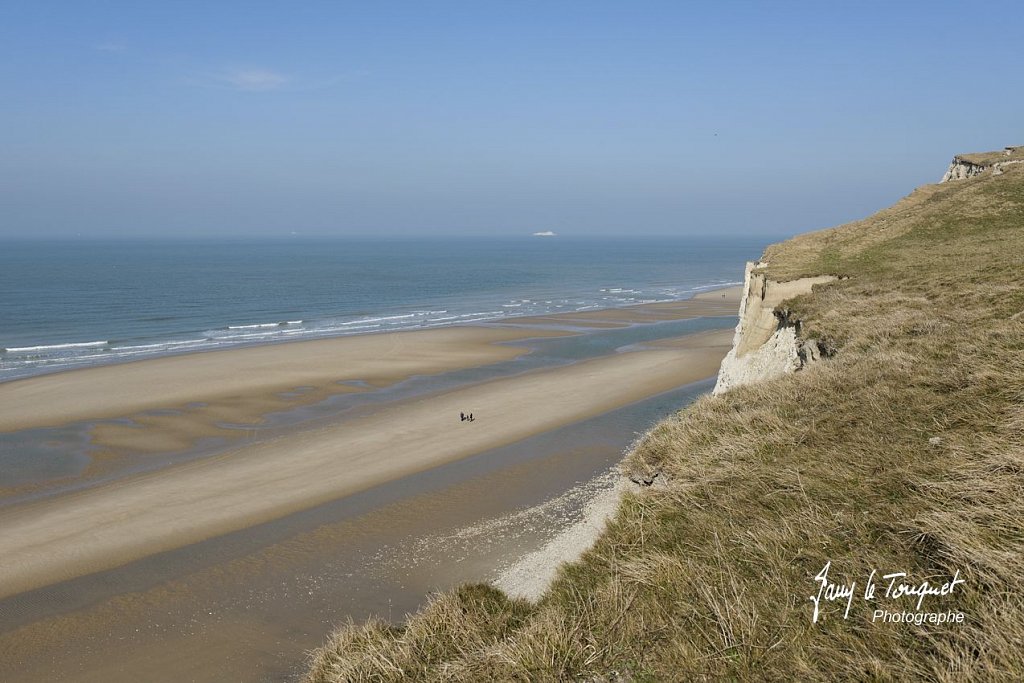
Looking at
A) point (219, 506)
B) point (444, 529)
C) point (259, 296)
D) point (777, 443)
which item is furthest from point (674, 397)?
point (259, 296)

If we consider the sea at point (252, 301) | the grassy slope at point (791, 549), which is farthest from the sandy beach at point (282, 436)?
the grassy slope at point (791, 549)

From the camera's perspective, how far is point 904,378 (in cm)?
928

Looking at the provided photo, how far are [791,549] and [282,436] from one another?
19.7 m

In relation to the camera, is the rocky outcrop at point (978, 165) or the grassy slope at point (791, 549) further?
→ the rocky outcrop at point (978, 165)

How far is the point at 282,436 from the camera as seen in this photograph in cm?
2242

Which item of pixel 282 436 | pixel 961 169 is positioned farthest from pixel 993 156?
pixel 282 436

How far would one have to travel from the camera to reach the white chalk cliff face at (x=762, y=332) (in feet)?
59.0

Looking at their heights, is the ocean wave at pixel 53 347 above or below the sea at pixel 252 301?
below

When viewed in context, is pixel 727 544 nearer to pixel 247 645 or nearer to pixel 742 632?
pixel 742 632

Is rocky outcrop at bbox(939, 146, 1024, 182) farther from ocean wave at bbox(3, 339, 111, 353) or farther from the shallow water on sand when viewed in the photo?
ocean wave at bbox(3, 339, 111, 353)

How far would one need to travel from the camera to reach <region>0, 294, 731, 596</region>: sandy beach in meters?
15.1

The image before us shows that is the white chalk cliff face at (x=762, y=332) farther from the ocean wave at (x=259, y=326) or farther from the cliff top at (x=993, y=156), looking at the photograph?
the ocean wave at (x=259, y=326)

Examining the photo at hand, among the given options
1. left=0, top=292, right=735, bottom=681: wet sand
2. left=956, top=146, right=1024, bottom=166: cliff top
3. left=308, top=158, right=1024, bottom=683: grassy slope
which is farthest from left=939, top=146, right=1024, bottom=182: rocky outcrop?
left=308, top=158, right=1024, bottom=683: grassy slope

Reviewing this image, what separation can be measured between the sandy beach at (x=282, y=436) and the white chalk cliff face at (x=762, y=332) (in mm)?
6043
